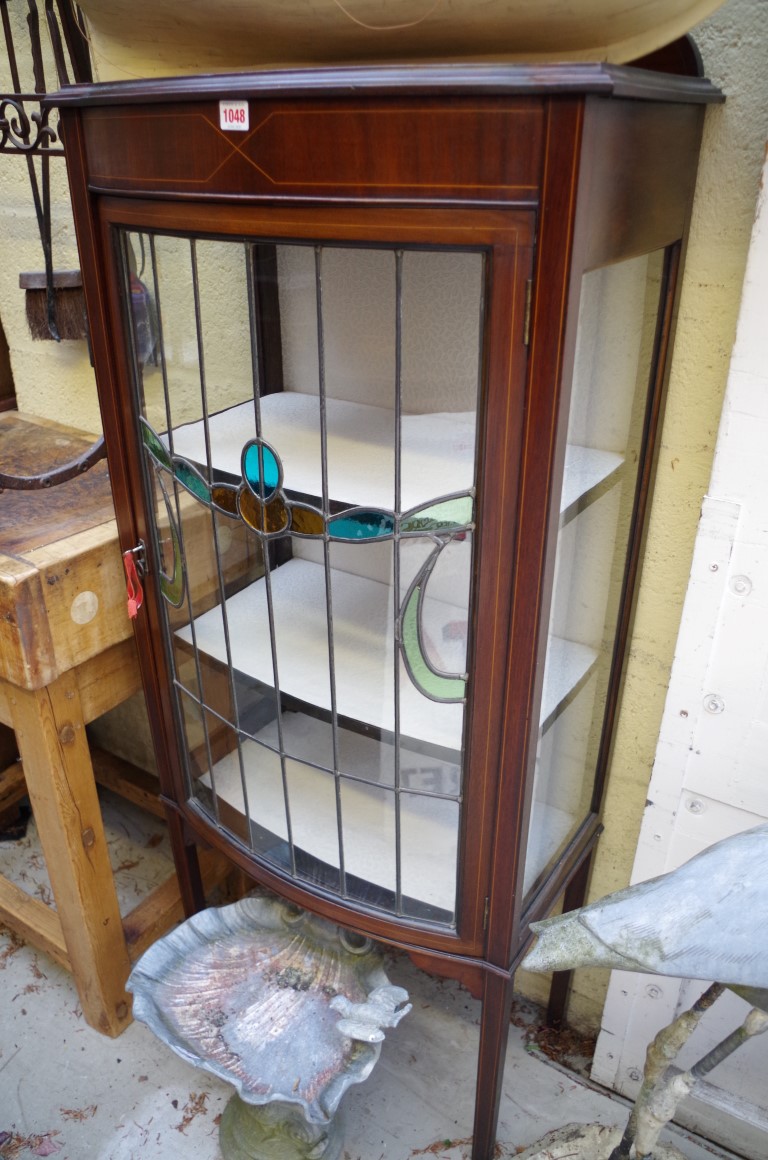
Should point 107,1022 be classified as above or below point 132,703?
below

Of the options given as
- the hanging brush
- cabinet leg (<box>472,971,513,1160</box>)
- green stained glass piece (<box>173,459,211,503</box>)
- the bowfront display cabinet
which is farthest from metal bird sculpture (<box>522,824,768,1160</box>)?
the hanging brush

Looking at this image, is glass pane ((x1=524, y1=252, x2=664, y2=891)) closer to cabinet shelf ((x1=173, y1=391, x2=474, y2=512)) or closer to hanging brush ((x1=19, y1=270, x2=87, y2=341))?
cabinet shelf ((x1=173, y1=391, x2=474, y2=512))

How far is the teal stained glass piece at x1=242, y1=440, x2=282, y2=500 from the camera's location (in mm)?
1033

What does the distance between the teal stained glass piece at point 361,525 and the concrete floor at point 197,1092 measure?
1.13 m

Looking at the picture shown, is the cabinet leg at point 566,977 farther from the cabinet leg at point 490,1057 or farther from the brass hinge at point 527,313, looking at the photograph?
the brass hinge at point 527,313

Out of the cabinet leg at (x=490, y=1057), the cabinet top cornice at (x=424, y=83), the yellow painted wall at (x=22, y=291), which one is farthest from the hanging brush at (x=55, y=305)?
the cabinet leg at (x=490, y=1057)

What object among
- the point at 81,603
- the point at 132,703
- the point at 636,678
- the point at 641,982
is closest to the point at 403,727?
the point at 636,678

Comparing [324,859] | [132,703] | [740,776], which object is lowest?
[132,703]

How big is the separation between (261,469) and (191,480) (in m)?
0.14

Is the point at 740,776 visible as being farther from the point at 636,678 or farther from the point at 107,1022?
the point at 107,1022

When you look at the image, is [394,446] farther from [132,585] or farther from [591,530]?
[132,585]

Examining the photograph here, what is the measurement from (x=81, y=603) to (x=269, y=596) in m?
0.37

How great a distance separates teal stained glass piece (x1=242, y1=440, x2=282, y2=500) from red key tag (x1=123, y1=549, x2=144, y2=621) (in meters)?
0.30

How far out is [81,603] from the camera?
1343mm
